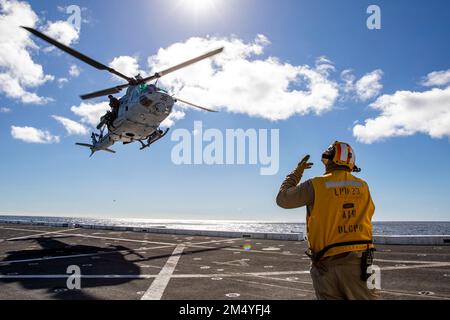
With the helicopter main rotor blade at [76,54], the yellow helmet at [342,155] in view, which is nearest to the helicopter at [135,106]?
the helicopter main rotor blade at [76,54]

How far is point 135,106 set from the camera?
21562mm

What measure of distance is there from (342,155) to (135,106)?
63.2 feet

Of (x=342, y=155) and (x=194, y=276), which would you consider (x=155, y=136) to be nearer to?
(x=194, y=276)

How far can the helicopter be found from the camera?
21000mm

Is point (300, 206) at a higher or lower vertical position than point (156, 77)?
lower

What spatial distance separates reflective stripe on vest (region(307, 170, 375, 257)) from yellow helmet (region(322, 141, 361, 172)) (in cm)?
20

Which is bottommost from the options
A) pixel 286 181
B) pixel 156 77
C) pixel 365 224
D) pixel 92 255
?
pixel 92 255

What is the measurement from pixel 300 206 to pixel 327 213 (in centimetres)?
34

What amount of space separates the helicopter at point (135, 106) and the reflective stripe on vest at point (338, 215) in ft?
59.5

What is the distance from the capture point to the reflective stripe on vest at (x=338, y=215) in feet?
12.6

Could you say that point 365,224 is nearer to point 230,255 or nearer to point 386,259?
point 386,259

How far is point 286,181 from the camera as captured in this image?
4.20 m
